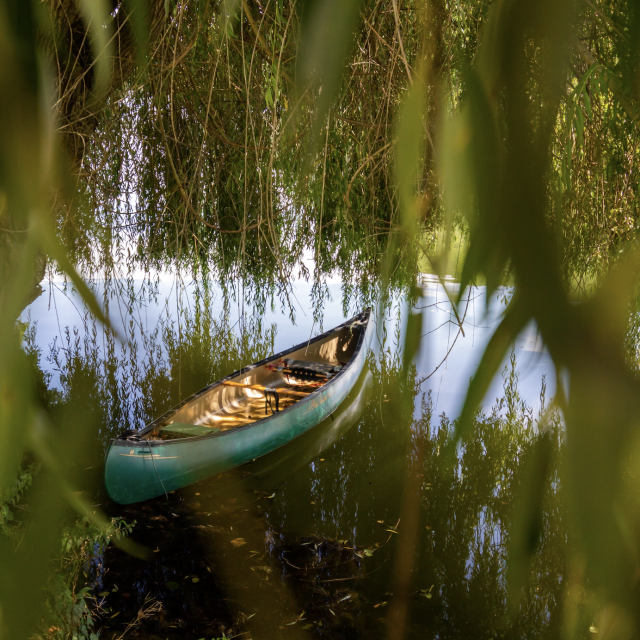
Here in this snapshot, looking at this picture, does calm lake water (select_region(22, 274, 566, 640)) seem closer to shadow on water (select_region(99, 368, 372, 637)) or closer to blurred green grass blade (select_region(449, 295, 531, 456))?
shadow on water (select_region(99, 368, 372, 637))

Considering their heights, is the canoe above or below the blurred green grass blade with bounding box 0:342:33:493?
below

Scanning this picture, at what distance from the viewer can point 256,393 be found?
16.1 feet

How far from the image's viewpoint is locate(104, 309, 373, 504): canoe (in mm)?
3080

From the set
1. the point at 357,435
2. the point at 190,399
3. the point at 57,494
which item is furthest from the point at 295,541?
the point at 57,494

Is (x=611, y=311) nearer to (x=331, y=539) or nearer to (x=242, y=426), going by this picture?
(x=331, y=539)

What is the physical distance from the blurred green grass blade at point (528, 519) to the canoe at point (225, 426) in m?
2.10

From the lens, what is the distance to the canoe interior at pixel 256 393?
3.46 m

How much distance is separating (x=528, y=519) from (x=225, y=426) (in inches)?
165

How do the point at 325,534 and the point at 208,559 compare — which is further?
the point at 325,534

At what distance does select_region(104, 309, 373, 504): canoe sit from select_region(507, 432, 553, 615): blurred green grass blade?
2.10 metres

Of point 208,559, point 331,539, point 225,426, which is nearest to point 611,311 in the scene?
point 208,559

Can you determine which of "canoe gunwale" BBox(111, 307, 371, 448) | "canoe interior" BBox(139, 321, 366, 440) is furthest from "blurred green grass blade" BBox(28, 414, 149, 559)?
"canoe interior" BBox(139, 321, 366, 440)

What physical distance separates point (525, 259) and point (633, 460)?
66 millimetres

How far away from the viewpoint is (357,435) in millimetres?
4570
